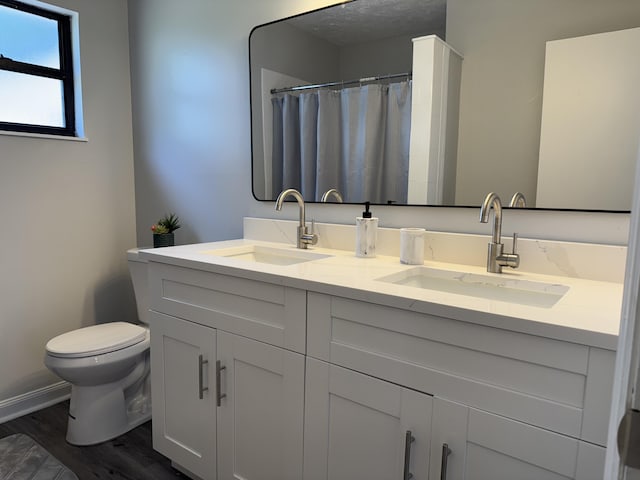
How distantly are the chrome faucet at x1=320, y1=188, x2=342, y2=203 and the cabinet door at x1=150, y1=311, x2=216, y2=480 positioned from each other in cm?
72

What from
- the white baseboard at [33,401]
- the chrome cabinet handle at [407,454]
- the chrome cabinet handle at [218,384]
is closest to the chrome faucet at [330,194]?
the chrome cabinet handle at [218,384]

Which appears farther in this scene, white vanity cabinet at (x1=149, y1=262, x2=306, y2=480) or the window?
the window

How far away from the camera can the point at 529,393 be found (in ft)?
3.01

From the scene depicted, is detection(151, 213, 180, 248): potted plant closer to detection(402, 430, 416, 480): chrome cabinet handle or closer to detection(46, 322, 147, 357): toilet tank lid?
detection(46, 322, 147, 357): toilet tank lid

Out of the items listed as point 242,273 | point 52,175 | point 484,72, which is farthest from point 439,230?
point 52,175

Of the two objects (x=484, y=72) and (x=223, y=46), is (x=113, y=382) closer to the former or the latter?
(x=223, y=46)

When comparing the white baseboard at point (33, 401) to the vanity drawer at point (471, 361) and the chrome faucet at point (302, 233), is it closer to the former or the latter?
the chrome faucet at point (302, 233)

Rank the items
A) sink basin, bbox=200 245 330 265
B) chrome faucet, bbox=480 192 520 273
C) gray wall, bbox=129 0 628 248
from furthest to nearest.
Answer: gray wall, bbox=129 0 628 248 < sink basin, bbox=200 245 330 265 < chrome faucet, bbox=480 192 520 273

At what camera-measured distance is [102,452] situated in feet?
6.45

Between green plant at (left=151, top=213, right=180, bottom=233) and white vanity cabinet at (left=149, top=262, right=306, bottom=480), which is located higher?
green plant at (left=151, top=213, right=180, bottom=233)

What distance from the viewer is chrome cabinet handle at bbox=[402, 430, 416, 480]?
1074mm

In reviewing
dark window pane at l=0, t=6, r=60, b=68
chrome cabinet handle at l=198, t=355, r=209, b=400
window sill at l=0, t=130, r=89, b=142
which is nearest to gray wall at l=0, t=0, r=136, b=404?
window sill at l=0, t=130, r=89, b=142

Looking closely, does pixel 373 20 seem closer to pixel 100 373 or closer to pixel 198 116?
pixel 198 116

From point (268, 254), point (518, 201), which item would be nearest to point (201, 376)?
point (268, 254)
